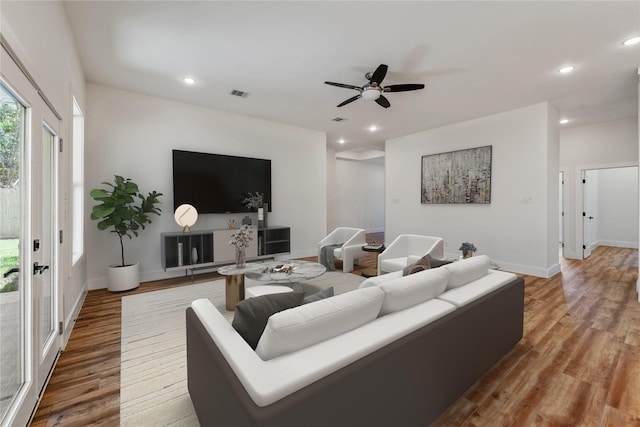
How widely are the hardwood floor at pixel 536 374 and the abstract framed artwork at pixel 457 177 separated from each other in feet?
7.76

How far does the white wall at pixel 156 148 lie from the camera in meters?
3.94

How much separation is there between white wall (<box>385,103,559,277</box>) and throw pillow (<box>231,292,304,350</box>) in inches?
193

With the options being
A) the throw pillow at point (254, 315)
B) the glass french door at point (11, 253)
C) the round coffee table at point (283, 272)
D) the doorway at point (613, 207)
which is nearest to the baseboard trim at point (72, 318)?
Answer: the glass french door at point (11, 253)

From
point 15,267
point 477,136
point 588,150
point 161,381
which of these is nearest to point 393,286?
point 161,381

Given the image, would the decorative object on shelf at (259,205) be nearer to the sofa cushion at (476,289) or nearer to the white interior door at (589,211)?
the sofa cushion at (476,289)

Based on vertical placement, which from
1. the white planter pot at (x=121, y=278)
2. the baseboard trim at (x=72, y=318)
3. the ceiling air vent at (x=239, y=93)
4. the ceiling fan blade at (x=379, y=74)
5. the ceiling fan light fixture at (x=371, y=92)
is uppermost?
the ceiling air vent at (x=239, y=93)

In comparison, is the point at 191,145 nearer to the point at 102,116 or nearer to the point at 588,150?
the point at 102,116

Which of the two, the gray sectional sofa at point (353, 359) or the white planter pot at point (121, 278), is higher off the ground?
the gray sectional sofa at point (353, 359)

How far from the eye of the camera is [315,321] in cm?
118

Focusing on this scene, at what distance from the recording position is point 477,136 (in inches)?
207

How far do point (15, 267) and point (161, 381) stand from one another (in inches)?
43.6

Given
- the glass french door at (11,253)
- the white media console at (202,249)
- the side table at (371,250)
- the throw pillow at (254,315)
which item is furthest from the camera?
the side table at (371,250)

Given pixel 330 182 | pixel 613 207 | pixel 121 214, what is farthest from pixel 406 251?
pixel 613 207

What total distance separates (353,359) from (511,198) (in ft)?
16.4
